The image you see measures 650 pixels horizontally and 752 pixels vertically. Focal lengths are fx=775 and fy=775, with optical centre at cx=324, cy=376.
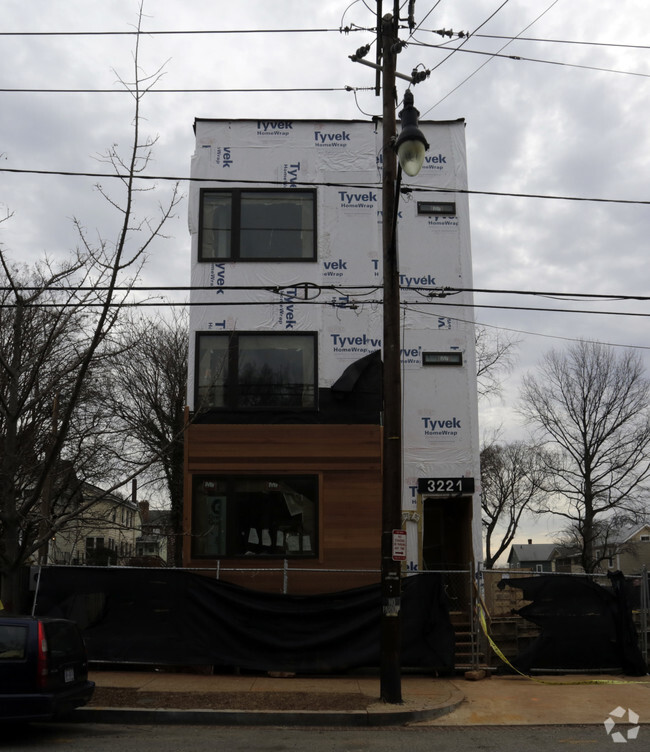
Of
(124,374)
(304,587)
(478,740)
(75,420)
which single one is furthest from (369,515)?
(124,374)

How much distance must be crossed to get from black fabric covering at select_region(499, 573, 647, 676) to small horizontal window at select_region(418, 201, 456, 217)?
8.18 metres

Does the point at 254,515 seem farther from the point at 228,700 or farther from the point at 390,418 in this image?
the point at 390,418

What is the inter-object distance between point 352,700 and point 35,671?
430 centimetres

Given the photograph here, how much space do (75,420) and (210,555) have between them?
1149 centimetres

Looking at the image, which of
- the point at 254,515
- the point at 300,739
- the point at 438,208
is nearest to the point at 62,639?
the point at 300,739

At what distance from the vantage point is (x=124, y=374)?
31719 millimetres

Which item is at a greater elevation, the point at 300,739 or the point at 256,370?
the point at 256,370

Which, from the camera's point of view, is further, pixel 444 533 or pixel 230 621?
pixel 444 533

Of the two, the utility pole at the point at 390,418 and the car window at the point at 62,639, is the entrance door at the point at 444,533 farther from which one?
the car window at the point at 62,639

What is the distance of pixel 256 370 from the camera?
16266mm

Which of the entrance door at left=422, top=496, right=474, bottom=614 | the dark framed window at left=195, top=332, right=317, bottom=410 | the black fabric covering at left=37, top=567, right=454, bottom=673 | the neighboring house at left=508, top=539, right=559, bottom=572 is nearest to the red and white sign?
the black fabric covering at left=37, top=567, right=454, bottom=673

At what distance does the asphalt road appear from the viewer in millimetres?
8562

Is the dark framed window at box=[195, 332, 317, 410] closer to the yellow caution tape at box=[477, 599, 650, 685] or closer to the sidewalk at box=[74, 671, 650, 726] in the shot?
the yellow caution tape at box=[477, 599, 650, 685]

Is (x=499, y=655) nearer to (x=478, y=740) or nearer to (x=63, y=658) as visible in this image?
(x=478, y=740)
